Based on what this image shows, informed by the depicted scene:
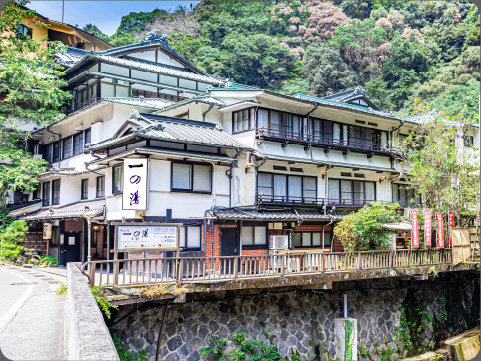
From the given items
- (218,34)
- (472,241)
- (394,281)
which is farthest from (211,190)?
(218,34)

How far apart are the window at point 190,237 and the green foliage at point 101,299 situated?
690cm

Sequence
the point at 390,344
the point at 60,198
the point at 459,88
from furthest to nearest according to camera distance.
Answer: the point at 459,88
the point at 60,198
the point at 390,344

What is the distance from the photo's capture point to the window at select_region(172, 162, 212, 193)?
2011cm

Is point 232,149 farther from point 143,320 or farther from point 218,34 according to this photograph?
point 218,34

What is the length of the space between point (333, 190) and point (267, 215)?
23.8 feet

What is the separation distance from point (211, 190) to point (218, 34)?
45.5 meters

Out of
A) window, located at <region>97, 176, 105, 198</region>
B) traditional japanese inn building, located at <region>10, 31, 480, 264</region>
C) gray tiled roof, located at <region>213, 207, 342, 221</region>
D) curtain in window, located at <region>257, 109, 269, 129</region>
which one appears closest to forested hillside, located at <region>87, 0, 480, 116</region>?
traditional japanese inn building, located at <region>10, 31, 480, 264</region>

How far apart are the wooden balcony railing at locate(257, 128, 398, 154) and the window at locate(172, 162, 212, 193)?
152 inches

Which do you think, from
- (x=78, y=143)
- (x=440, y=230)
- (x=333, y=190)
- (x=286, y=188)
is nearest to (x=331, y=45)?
(x=333, y=190)

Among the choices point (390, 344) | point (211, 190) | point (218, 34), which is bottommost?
point (390, 344)

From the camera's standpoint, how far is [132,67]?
102 feet

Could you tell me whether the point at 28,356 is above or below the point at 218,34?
below

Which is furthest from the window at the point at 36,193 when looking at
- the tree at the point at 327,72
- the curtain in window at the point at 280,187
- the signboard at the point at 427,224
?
the tree at the point at 327,72

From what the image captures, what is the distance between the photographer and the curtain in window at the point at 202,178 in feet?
68.0
